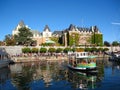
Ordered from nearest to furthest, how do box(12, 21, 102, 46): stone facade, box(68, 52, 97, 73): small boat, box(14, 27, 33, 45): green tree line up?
box(68, 52, 97, 73): small boat, box(14, 27, 33, 45): green tree, box(12, 21, 102, 46): stone facade

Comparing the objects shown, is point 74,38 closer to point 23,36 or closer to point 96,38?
point 96,38

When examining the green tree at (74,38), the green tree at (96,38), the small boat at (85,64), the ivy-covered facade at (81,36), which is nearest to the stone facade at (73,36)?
the ivy-covered facade at (81,36)

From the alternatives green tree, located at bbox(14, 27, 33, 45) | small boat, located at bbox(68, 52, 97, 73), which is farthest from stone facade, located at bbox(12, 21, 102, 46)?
small boat, located at bbox(68, 52, 97, 73)

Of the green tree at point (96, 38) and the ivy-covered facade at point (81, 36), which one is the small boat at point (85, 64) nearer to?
the ivy-covered facade at point (81, 36)

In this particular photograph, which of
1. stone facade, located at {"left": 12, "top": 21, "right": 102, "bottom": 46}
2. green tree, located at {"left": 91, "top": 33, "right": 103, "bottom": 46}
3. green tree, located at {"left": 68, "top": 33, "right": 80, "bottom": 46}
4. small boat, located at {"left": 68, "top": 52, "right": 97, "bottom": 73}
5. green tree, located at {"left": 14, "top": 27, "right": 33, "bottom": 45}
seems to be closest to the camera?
small boat, located at {"left": 68, "top": 52, "right": 97, "bottom": 73}

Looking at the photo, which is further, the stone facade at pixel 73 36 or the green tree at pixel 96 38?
the green tree at pixel 96 38

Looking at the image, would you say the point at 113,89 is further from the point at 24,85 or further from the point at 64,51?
the point at 64,51

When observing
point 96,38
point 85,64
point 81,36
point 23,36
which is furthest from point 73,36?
point 85,64

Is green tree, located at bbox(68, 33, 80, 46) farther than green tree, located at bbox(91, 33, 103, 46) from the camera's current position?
No

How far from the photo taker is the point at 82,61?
59188 mm

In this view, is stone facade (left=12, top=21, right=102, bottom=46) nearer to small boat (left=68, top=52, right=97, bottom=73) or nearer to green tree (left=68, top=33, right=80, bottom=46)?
green tree (left=68, top=33, right=80, bottom=46)

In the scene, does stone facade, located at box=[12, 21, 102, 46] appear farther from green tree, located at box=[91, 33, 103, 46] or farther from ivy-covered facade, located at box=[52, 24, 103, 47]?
green tree, located at box=[91, 33, 103, 46]

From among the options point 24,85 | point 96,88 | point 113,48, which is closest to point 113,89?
point 96,88

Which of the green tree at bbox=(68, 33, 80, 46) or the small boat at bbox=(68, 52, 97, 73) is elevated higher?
the green tree at bbox=(68, 33, 80, 46)
